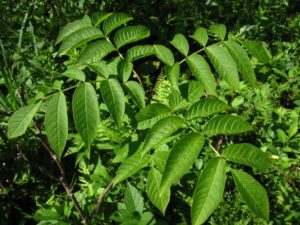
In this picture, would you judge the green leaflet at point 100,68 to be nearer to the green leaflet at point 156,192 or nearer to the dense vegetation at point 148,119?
the dense vegetation at point 148,119

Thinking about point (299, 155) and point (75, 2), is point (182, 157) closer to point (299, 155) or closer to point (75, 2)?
point (299, 155)

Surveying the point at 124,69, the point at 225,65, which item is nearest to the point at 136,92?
the point at 124,69

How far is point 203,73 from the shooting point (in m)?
1.38

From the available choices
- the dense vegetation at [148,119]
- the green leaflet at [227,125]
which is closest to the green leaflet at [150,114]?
the dense vegetation at [148,119]

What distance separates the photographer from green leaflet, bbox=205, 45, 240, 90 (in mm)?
1326

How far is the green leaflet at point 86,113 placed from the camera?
1111mm

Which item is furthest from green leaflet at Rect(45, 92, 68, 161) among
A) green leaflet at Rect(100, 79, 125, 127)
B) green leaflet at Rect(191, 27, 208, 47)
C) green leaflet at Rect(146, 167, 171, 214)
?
green leaflet at Rect(191, 27, 208, 47)

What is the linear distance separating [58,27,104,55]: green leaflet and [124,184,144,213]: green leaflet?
0.72 metres

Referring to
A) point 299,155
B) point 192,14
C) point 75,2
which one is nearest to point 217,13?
point 192,14

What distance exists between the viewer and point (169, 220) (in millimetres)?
2014

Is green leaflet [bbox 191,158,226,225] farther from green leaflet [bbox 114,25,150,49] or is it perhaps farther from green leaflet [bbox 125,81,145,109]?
green leaflet [bbox 114,25,150,49]

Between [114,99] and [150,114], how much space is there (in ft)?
0.54

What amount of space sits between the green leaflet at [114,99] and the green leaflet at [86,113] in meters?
0.05

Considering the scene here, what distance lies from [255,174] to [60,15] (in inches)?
73.6
